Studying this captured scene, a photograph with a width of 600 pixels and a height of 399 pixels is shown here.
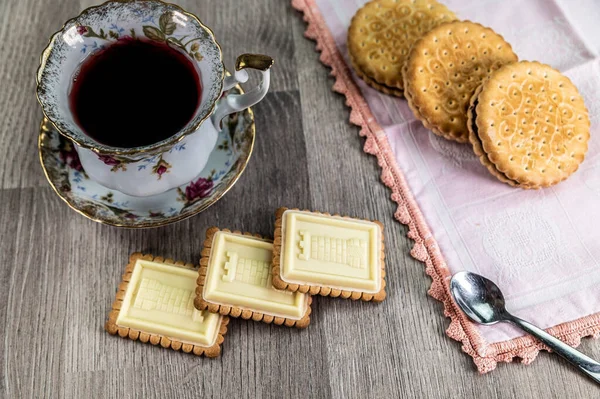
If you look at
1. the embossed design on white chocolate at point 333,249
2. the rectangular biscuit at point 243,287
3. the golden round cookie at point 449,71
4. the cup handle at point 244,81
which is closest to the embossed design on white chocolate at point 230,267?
the rectangular biscuit at point 243,287

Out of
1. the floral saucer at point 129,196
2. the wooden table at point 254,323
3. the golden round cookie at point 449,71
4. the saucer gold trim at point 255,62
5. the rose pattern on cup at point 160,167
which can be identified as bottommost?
the wooden table at point 254,323

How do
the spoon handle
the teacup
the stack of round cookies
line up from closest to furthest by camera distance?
the teacup, the spoon handle, the stack of round cookies

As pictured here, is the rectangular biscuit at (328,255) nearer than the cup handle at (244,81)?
No

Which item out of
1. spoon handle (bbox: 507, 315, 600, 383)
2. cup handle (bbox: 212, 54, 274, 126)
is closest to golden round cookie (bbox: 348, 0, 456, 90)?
cup handle (bbox: 212, 54, 274, 126)

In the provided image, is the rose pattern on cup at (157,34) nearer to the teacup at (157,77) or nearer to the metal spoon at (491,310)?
the teacup at (157,77)

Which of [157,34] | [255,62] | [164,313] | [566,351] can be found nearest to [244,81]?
[255,62]

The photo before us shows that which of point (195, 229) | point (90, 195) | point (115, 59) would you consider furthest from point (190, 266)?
point (115, 59)

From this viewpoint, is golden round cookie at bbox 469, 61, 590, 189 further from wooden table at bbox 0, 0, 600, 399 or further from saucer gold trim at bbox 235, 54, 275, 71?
saucer gold trim at bbox 235, 54, 275, 71
